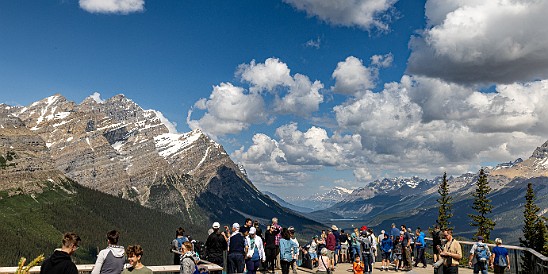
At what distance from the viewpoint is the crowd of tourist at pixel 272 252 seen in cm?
1084

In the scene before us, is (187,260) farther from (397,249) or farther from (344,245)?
(344,245)

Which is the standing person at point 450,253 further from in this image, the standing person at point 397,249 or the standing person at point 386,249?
the standing person at point 386,249

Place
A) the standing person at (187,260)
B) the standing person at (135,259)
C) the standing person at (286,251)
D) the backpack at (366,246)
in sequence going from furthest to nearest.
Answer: the backpack at (366,246) < the standing person at (286,251) < the standing person at (187,260) < the standing person at (135,259)

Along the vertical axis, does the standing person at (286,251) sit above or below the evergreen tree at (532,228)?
below

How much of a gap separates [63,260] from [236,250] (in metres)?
9.78

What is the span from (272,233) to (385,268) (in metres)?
8.04

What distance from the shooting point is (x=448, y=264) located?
17.0 meters

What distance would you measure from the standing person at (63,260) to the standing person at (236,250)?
936 cm

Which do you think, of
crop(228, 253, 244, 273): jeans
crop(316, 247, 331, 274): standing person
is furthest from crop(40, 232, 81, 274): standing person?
crop(316, 247, 331, 274): standing person

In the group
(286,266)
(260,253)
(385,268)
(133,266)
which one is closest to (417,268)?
(385,268)

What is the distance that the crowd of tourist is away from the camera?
1084 cm

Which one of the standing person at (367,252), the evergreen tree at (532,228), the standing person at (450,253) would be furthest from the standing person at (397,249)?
the evergreen tree at (532,228)

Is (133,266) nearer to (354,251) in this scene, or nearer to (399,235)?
(354,251)

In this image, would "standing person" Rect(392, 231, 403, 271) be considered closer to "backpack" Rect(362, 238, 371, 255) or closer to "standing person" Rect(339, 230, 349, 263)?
"backpack" Rect(362, 238, 371, 255)
